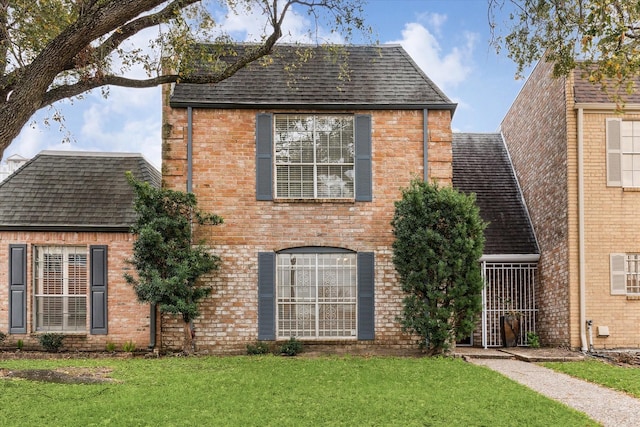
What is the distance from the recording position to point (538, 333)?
15.1 metres

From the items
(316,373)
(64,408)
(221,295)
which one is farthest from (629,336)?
(64,408)

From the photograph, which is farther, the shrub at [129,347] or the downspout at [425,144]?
the downspout at [425,144]

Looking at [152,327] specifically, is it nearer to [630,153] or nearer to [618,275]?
[618,275]

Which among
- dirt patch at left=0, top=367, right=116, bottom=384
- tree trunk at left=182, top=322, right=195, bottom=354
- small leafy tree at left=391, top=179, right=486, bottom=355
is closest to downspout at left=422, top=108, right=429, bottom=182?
small leafy tree at left=391, top=179, right=486, bottom=355

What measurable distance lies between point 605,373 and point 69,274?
36.0 ft

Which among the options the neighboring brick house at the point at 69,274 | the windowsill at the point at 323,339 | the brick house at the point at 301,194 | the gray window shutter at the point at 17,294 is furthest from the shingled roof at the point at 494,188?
the gray window shutter at the point at 17,294

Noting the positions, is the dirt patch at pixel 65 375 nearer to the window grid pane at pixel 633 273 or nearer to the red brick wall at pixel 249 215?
the red brick wall at pixel 249 215

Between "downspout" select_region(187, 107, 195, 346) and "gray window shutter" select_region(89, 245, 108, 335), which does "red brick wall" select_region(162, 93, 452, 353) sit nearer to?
"downspout" select_region(187, 107, 195, 346)

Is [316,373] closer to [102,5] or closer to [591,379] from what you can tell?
[591,379]

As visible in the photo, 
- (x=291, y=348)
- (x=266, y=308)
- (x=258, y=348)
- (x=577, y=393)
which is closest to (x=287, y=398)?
(x=577, y=393)

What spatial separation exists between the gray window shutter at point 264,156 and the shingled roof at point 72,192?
3.00m

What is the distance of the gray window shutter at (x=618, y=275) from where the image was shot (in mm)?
13383

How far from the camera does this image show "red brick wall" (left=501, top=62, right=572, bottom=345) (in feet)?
45.2

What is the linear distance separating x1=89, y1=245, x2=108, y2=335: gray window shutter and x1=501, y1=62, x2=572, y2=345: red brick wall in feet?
33.8
